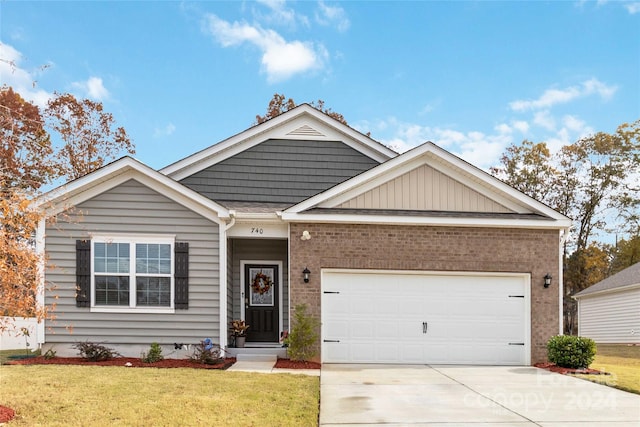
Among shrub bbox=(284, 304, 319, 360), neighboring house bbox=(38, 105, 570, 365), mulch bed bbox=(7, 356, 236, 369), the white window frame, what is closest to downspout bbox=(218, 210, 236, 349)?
neighboring house bbox=(38, 105, 570, 365)

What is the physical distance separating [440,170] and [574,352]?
4.75 meters

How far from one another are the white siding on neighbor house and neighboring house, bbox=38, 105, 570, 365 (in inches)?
507

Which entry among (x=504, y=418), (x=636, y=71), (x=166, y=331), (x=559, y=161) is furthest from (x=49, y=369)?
(x=559, y=161)

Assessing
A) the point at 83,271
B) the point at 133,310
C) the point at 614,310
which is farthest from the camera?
the point at 614,310

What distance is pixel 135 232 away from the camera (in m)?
12.0

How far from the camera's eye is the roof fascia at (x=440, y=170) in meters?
12.4

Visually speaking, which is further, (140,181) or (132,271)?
(140,181)

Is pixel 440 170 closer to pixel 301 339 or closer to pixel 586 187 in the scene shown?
pixel 301 339

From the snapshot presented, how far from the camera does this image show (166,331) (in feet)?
39.1

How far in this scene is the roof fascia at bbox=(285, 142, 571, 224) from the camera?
12.4 meters

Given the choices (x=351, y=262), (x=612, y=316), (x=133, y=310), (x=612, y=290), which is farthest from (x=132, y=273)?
(x=612, y=316)

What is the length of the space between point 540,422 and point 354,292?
5966 millimetres

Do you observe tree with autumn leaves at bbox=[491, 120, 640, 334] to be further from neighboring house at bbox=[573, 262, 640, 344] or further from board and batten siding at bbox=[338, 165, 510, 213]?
board and batten siding at bbox=[338, 165, 510, 213]

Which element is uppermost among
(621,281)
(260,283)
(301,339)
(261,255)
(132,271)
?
(261,255)
